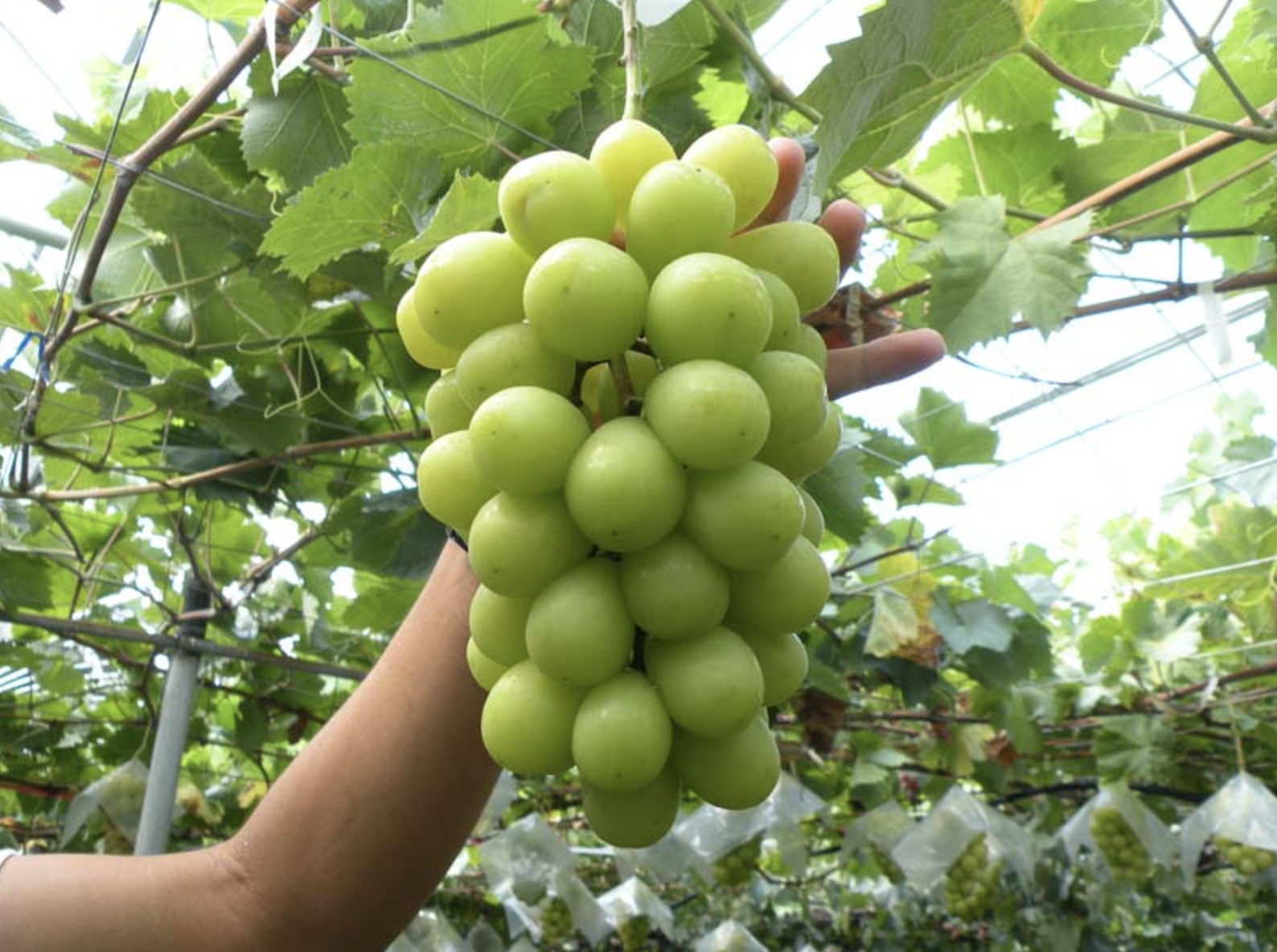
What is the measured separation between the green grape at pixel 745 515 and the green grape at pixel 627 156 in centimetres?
16

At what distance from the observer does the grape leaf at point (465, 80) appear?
0.82 meters

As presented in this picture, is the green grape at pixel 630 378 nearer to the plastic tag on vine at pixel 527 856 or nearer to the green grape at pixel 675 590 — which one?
the green grape at pixel 675 590

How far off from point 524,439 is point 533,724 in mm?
143

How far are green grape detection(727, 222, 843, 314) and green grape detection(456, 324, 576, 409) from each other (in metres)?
0.13

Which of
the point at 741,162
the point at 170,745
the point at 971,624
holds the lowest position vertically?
the point at 741,162

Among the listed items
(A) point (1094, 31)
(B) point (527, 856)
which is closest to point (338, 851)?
(A) point (1094, 31)

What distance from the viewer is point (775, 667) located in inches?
22.5

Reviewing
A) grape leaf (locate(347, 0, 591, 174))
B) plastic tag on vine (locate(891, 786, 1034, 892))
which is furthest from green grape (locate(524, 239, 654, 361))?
plastic tag on vine (locate(891, 786, 1034, 892))

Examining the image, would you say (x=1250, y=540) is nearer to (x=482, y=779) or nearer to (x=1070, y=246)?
(x=1070, y=246)

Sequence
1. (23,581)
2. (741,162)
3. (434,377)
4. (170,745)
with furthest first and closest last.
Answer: (23,581)
(170,745)
(434,377)
(741,162)

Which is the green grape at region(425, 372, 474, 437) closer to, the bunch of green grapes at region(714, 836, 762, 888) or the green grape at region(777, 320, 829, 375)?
the green grape at region(777, 320, 829, 375)

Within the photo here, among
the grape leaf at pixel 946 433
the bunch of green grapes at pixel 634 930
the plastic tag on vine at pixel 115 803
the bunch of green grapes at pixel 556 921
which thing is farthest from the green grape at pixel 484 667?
the bunch of green grapes at pixel 634 930

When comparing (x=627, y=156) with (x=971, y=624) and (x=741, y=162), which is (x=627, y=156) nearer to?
(x=741, y=162)

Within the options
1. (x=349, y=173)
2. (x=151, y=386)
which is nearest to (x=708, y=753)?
(x=349, y=173)
